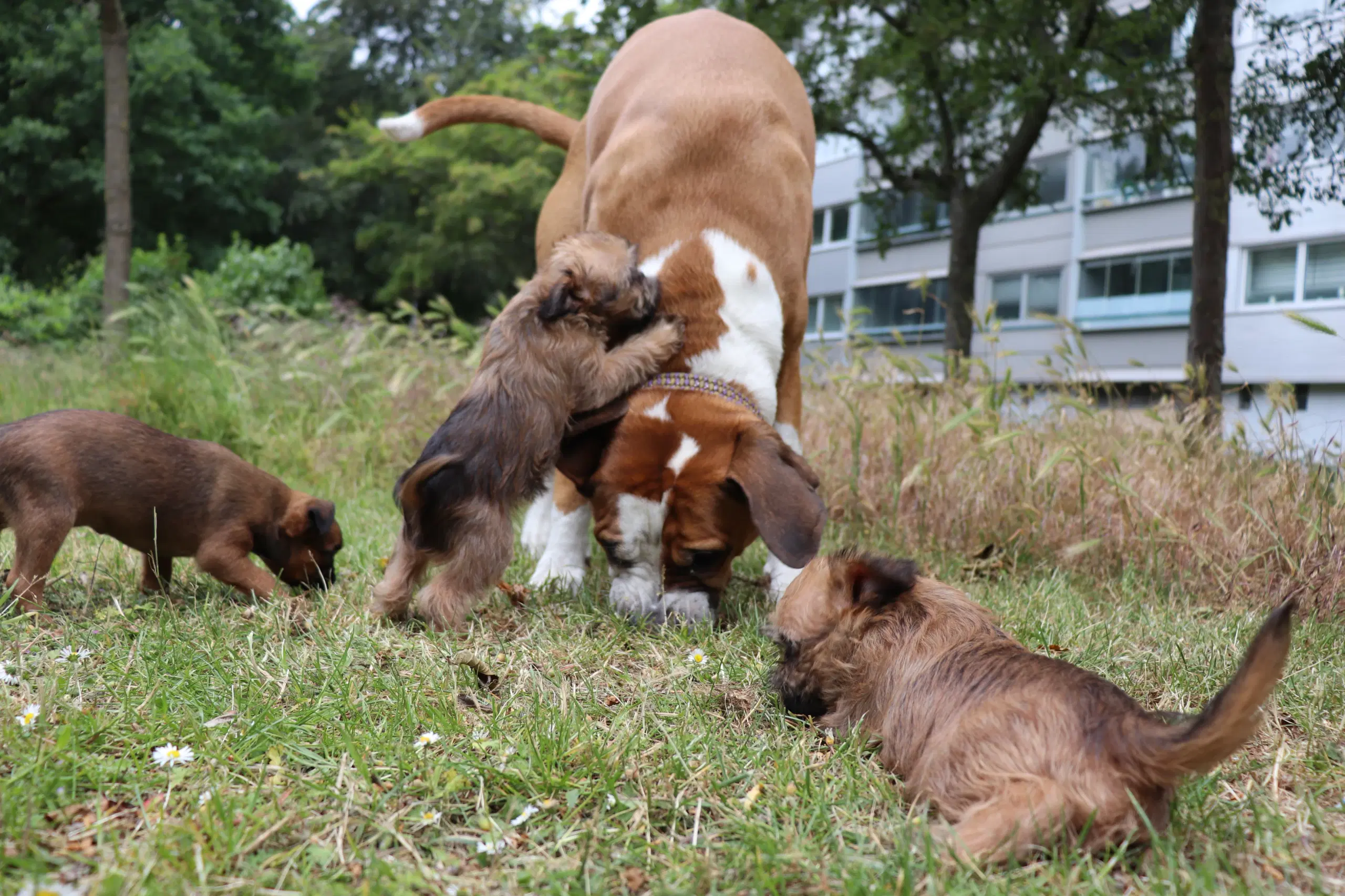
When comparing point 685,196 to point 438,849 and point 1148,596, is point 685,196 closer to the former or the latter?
point 1148,596

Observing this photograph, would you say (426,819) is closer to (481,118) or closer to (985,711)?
(985,711)

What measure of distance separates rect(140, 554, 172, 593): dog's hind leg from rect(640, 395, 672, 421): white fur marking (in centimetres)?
202

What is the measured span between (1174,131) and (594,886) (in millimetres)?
14465

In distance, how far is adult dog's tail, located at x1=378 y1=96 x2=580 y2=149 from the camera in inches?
260

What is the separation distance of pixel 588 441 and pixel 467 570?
2.26 ft

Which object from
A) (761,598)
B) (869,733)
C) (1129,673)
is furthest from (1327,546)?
(869,733)

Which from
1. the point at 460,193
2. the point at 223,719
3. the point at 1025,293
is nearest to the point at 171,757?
the point at 223,719

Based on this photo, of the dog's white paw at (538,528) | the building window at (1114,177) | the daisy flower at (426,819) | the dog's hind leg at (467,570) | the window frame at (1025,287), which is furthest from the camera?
the window frame at (1025,287)

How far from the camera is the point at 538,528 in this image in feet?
18.9

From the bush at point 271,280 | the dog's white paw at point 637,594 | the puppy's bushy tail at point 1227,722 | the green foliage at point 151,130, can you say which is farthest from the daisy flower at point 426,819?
the green foliage at point 151,130

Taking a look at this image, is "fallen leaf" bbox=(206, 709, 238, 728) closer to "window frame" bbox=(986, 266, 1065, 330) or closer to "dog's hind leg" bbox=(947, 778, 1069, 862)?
"dog's hind leg" bbox=(947, 778, 1069, 862)

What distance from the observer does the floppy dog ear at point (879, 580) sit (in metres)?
2.80

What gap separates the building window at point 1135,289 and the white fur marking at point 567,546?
81.1 feet

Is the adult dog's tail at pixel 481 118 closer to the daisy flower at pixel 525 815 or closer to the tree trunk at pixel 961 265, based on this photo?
A: the daisy flower at pixel 525 815
